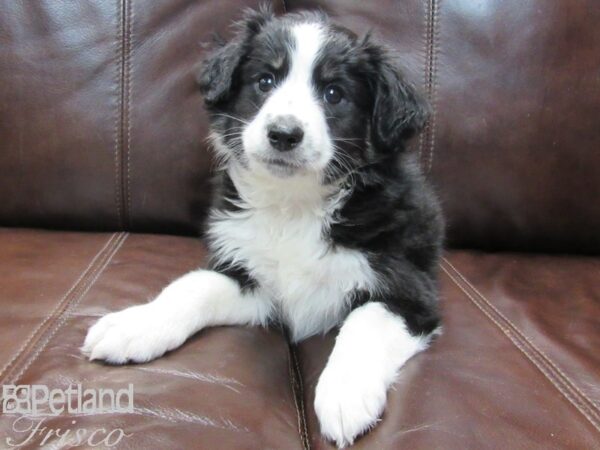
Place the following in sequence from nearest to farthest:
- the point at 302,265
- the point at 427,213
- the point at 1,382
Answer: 1. the point at 1,382
2. the point at 302,265
3. the point at 427,213

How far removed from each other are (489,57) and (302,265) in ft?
3.47

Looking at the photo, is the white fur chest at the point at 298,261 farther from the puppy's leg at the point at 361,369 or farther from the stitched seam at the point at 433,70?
the stitched seam at the point at 433,70

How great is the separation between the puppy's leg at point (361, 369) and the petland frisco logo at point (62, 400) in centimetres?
40

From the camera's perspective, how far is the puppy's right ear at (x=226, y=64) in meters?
1.70

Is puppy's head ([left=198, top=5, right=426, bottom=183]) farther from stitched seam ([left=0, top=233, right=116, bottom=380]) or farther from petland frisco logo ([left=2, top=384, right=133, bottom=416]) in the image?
petland frisco logo ([left=2, top=384, right=133, bottom=416])

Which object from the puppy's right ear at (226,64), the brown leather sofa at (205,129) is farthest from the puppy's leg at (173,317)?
the puppy's right ear at (226,64)

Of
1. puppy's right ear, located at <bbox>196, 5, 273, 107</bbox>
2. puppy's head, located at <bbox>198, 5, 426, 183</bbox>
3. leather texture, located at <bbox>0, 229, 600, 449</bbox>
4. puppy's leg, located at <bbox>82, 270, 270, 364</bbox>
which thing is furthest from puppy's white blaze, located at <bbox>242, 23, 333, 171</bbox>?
leather texture, located at <bbox>0, 229, 600, 449</bbox>

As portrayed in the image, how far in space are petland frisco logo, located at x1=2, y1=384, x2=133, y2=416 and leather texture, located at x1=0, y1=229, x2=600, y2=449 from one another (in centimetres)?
2

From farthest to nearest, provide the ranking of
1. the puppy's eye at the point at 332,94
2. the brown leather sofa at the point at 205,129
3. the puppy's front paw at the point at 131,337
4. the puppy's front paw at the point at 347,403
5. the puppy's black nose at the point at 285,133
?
1. the brown leather sofa at the point at 205,129
2. the puppy's eye at the point at 332,94
3. the puppy's black nose at the point at 285,133
4. the puppy's front paw at the point at 131,337
5. the puppy's front paw at the point at 347,403

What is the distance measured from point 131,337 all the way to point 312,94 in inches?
30.5

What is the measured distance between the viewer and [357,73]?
1683 mm

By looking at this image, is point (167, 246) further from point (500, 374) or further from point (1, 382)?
point (500, 374)

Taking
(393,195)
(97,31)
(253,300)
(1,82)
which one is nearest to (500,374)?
(393,195)

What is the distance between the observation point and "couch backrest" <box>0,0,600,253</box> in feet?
6.77
